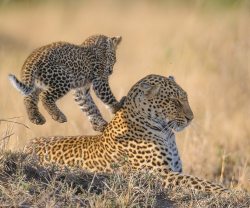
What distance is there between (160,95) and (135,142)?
567 millimetres

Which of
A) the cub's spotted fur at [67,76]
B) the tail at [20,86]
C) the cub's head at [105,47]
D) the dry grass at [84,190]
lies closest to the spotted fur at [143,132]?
the cub's spotted fur at [67,76]

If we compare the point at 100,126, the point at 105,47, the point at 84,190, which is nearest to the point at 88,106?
the point at 100,126

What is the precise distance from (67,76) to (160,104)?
1.05 metres

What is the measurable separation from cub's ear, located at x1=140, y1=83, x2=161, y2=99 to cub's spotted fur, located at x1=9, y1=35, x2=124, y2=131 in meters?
0.52

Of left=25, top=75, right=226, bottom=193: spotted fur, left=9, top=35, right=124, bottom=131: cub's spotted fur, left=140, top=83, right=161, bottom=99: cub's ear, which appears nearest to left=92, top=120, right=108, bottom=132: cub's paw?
left=9, top=35, right=124, bottom=131: cub's spotted fur

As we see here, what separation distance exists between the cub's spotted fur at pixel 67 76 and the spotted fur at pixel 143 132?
1.46 feet

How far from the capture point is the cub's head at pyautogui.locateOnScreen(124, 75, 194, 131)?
10.3m

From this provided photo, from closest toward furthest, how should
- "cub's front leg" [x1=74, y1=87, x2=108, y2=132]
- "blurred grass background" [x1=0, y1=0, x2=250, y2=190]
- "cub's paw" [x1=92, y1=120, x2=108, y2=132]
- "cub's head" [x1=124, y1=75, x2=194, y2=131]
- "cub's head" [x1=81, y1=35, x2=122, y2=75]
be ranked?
"cub's head" [x1=124, y1=75, x2=194, y2=131] < "cub's paw" [x1=92, y1=120, x2=108, y2=132] < "cub's front leg" [x1=74, y1=87, x2=108, y2=132] < "cub's head" [x1=81, y1=35, x2=122, y2=75] < "blurred grass background" [x1=0, y1=0, x2=250, y2=190]

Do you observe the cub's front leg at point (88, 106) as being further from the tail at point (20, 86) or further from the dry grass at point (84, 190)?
the dry grass at point (84, 190)

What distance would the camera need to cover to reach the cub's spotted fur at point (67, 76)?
10242 millimetres

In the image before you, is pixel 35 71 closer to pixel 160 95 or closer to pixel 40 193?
pixel 160 95

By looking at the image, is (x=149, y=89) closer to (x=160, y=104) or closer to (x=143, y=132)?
(x=160, y=104)

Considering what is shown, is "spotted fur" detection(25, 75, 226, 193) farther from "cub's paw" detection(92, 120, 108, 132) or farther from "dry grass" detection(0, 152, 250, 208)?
"dry grass" detection(0, 152, 250, 208)

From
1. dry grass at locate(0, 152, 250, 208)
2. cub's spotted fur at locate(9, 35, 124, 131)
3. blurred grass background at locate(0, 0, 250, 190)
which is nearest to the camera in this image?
dry grass at locate(0, 152, 250, 208)
